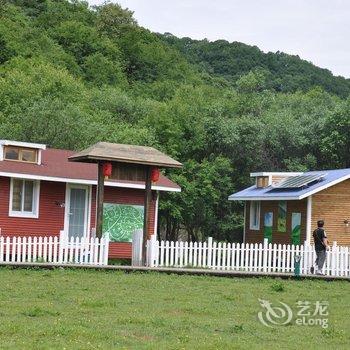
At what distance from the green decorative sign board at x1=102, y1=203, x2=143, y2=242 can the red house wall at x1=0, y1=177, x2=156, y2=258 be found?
0.60 feet

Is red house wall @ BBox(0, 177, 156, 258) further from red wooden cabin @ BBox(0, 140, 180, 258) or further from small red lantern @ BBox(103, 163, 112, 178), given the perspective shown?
small red lantern @ BBox(103, 163, 112, 178)

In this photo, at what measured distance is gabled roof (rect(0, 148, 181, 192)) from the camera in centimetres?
2680

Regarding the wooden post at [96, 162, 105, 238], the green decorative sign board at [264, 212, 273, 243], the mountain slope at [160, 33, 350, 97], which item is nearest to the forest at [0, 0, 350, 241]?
the mountain slope at [160, 33, 350, 97]

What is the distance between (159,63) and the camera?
268 feet

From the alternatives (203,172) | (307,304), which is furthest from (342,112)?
(307,304)

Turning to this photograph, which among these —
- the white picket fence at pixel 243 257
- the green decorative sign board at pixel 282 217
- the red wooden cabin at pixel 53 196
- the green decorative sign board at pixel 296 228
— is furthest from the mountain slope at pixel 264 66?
the white picket fence at pixel 243 257

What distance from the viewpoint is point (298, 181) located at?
3175 cm

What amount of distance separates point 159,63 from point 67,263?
61308mm

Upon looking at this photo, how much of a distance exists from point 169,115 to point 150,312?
33047 millimetres

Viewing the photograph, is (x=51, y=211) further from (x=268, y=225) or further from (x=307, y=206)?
(x=268, y=225)

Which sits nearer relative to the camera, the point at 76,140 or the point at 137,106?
the point at 76,140

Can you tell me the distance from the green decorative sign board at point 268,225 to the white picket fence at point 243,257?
7991mm

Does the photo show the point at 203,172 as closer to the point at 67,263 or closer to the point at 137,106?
the point at 137,106

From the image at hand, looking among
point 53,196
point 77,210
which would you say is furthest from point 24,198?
point 77,210
